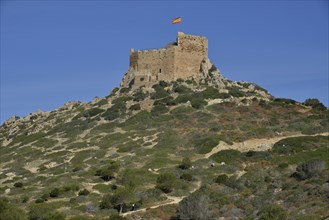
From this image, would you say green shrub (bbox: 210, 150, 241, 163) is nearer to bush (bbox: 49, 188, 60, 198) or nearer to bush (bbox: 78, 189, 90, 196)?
bush (bbox: 78, 189, 90, 196)

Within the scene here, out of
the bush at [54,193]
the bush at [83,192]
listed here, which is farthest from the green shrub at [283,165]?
the bush at [54,193]

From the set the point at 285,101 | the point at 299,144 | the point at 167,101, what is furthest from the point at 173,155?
the point at 285,101

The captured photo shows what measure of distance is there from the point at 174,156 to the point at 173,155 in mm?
310

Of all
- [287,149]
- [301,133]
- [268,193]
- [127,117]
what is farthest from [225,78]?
[268,193]

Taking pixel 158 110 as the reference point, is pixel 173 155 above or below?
below

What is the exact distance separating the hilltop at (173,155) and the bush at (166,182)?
16 cm

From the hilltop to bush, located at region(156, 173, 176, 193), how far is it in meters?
0.16

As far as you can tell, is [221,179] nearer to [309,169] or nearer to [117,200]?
[309,169]

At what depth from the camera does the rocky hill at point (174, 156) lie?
4438 centimetres

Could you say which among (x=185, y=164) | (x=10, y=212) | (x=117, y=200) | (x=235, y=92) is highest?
(x=235, y=92)

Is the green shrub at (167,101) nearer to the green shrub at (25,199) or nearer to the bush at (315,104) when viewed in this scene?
the bush at (315,104)

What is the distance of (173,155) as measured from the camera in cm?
6166

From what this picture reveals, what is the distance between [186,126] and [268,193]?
24.7 meters

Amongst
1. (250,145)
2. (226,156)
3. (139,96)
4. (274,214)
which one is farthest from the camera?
(139,96)
